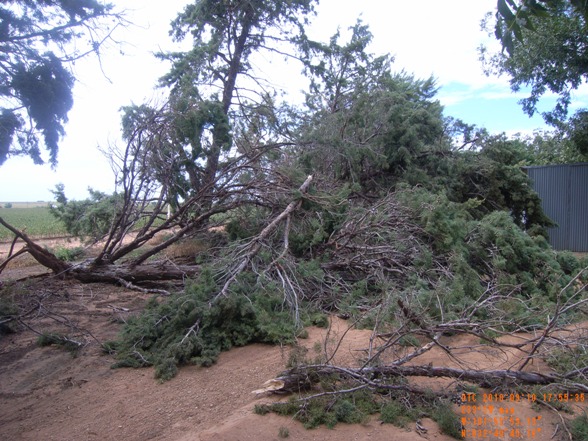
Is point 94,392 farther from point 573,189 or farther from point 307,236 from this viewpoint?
point 573,189

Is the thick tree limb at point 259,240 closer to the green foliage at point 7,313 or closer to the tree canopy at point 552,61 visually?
the green foliage at point 7,313

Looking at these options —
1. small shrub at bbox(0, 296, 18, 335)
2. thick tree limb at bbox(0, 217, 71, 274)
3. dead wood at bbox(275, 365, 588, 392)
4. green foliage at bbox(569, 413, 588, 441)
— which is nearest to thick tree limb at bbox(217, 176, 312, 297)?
dead wood at bbox(275, 365, 588, 392)

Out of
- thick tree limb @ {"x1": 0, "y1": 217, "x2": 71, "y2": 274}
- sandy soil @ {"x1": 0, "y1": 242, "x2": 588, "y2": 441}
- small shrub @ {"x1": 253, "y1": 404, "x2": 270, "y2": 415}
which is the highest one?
thick tree limb @ {"x1": 0, "y1": 217, "x2": 71, "y2": 274}

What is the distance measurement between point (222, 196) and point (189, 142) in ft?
4.62

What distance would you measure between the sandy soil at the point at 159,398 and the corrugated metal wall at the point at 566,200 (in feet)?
34.0

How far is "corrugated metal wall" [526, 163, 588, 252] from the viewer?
13.1 m

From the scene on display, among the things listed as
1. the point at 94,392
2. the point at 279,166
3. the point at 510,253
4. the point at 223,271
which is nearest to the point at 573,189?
the point at 510,253

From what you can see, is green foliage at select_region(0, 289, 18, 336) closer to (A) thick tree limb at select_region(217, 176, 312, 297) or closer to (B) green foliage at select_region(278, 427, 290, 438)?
(A) thick tree limb at select_region(217, 176, 312, 297)

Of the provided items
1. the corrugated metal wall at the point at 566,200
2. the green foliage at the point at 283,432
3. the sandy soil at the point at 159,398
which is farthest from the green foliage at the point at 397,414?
the corrugated metal wall at the point at 566,200

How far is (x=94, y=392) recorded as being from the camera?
14.5 feet

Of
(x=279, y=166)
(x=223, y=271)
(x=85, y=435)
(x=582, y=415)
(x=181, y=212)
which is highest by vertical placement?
(x=279, y=166)

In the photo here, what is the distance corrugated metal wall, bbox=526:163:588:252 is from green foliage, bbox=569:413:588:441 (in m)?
11.3

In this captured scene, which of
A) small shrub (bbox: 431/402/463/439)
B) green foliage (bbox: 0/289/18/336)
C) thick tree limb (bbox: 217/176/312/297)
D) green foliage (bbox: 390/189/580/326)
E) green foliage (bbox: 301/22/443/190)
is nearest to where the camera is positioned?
small shrub (bbox: 431/402/463/439)
